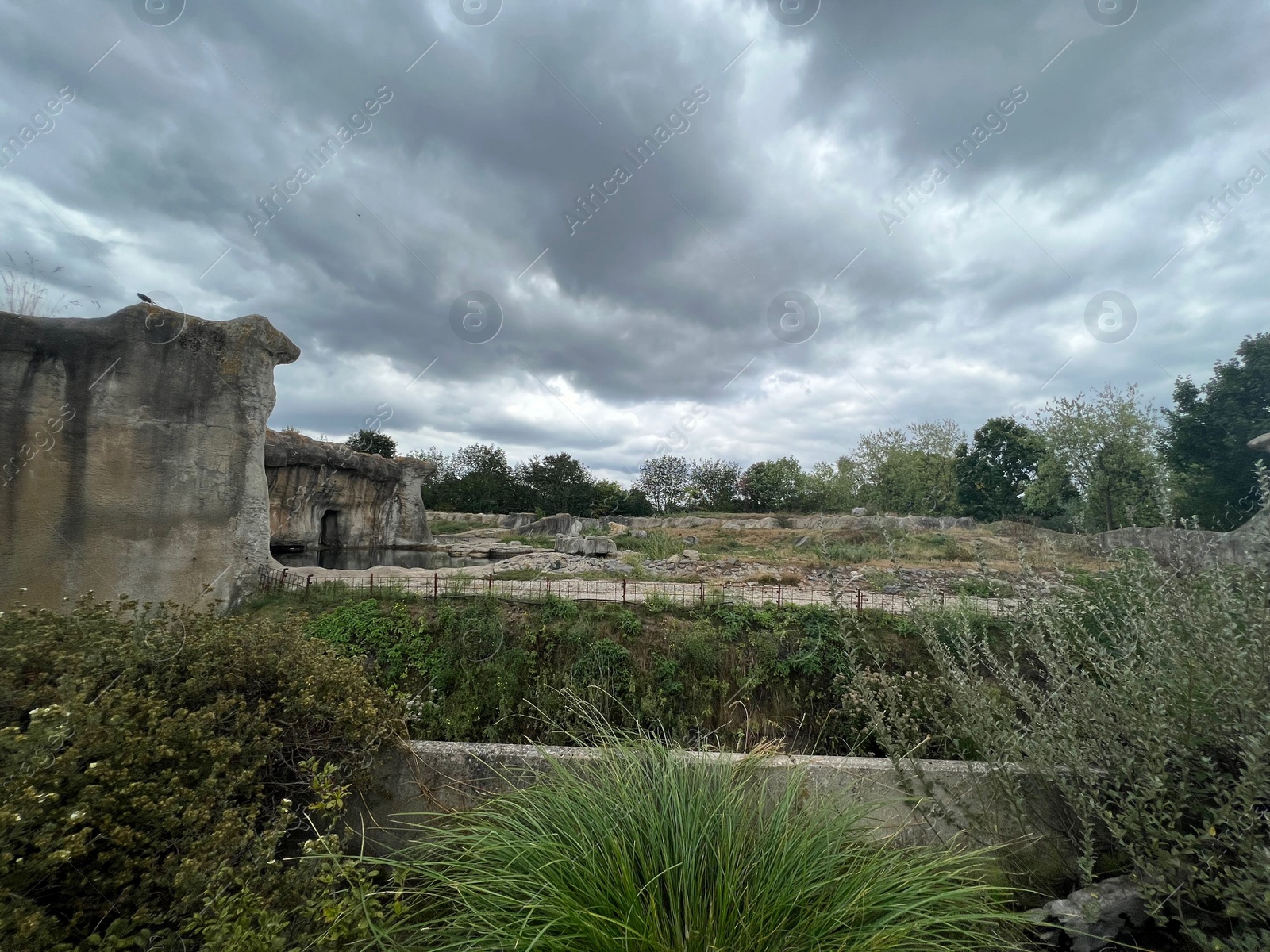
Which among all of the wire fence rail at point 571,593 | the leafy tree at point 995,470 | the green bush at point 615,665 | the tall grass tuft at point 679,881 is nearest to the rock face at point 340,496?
the wire fence rail at point 571,593

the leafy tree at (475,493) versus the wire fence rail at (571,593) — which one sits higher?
the leafy tree at (475,493)

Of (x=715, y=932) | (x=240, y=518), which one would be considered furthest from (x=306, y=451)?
(x=715, y=932)

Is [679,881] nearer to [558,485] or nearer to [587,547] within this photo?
[587,547]

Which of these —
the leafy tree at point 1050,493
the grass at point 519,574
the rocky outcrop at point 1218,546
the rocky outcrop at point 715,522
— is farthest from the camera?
the rocky outcrop at point 715,522

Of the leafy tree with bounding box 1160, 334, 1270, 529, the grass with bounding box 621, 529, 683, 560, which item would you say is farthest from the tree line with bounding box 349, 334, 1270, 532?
the grass with bounding box 621, 529, 683, 560

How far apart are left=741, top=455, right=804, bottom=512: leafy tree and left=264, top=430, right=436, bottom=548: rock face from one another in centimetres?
3181

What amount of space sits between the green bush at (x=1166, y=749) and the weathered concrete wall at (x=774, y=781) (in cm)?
22

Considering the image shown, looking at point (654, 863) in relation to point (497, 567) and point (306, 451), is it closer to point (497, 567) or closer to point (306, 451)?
point (497, 567)

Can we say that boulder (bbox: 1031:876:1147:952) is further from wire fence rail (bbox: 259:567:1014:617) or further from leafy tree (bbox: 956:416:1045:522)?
leafy tree (bbox: 956:416:1045:522)

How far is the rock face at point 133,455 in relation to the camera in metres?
6.42

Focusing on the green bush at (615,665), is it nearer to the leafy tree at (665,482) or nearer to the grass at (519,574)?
the grass at (519,574)

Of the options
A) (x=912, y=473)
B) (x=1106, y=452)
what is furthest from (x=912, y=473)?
(x=1106, y=452)

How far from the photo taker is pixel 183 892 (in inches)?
72.7

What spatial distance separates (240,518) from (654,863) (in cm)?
778
